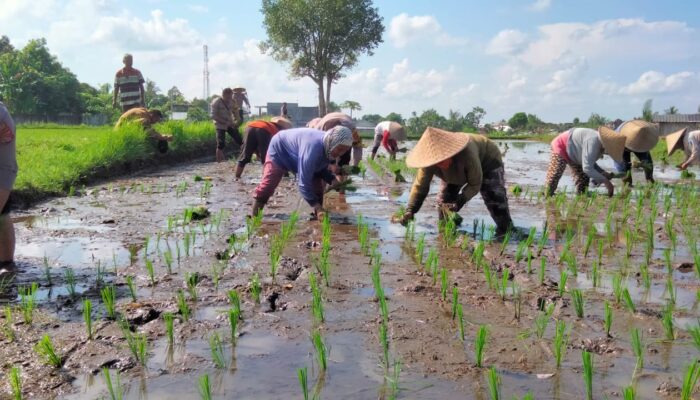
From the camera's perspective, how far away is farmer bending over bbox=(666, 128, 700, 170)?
9805mm

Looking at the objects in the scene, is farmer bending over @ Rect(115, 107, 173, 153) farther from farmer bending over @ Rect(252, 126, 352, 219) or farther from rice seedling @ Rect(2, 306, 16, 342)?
rice seedling @ Rect(2, 306, 16, 342)

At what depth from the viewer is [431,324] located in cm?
292

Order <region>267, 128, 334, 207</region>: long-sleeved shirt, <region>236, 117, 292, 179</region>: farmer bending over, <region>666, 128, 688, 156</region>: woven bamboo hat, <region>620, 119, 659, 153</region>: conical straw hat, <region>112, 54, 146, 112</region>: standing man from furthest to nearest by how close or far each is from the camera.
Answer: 1. <region>112, 54, 146, 112</region>: standing man
2. <region>666, 128, 688, 156</region>: woven bamboo hat
3. <region>236, 117, 292, 179</region>: farmer bending over
4. <region>620, 119, 659, 153</region>: conical straw hat
5. <region>267, 128, 334, 207</region>: long-sleeved shirt

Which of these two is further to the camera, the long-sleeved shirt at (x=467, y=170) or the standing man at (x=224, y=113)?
the standing man at (x=224, y=113)

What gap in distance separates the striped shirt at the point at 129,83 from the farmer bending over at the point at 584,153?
23.6ft

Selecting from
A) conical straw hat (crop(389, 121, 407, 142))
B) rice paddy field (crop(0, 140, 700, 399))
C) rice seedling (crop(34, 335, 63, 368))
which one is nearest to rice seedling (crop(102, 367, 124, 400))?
rice paddy field (crop(0, 140, 700, 399))

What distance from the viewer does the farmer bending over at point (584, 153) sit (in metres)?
6.66

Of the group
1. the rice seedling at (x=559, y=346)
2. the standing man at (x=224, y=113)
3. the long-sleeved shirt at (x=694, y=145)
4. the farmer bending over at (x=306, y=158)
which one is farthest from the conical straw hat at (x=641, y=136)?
the standing man at (x=224, y=113)

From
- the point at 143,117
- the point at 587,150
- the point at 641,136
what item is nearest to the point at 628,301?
the point at 587,150

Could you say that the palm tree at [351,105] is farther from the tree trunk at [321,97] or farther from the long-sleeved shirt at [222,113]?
the long-sleeved shirt at [222,113]

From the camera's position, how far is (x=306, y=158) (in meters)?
5.21

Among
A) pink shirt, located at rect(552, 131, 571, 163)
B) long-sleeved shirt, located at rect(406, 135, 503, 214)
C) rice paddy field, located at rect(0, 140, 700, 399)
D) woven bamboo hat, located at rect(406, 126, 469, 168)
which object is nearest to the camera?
rice paddy field, located at rect(0, 140, 700, 399)

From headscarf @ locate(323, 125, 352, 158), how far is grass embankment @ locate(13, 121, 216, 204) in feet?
11.3

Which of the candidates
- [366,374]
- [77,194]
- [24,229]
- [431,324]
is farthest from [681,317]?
[77,194]
